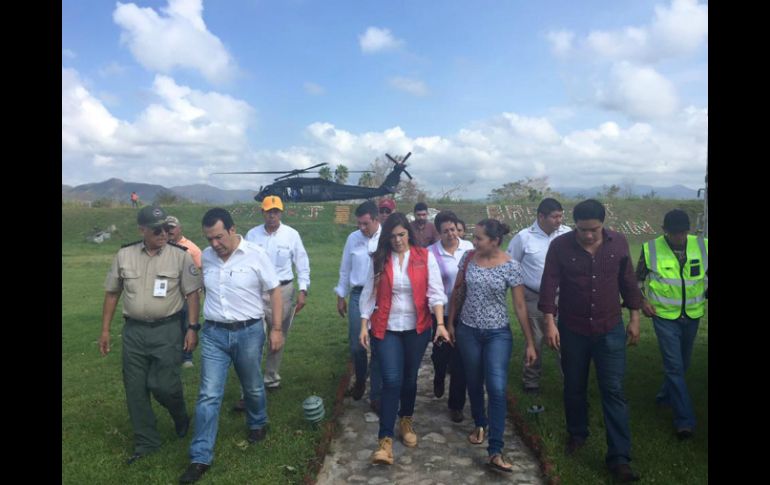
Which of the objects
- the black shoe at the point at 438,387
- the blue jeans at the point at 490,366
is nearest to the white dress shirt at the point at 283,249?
the black shoe at the point at 438,387

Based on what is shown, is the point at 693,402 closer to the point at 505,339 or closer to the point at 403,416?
the point at 505,339

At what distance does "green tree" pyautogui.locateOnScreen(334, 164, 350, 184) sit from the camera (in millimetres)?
36000

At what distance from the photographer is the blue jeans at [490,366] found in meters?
3.85

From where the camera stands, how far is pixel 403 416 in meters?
4.38

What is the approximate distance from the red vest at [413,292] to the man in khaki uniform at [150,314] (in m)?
1.62

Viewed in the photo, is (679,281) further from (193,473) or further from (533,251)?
(193,473)

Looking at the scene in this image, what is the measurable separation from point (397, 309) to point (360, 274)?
1400 millimetres

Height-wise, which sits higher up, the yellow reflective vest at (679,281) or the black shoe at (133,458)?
the yellow reflective vest at (679,281)

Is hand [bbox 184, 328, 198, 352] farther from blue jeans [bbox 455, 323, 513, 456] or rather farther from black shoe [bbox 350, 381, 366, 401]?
blue jeans [bbox 455, 323, 513, 456]

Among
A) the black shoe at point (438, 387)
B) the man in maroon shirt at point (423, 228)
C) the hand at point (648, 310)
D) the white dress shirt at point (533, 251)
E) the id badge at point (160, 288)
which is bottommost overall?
the black shoe at point (438, 387)

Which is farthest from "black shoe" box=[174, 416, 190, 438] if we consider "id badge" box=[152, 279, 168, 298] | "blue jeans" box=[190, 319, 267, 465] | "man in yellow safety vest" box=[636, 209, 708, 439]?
"man in yellow safety vest" box=[636, 209, 708, 439]

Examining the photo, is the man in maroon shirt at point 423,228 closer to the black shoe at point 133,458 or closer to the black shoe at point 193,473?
the black shoe at point 193,473

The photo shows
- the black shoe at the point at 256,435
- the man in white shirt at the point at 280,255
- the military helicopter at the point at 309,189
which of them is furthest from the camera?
the military helicopter at the point at 309,189
